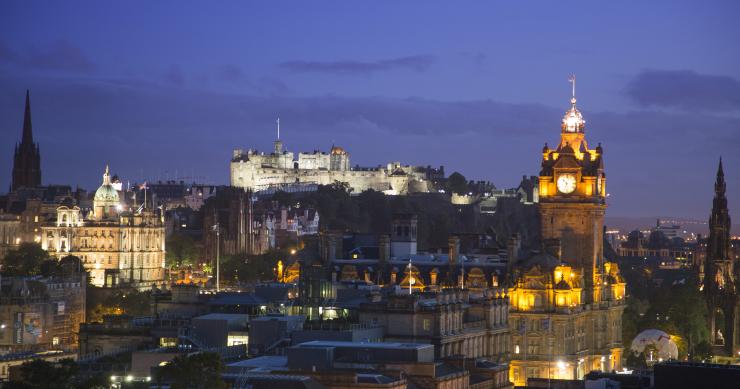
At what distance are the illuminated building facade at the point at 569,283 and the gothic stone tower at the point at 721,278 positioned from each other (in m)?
9.98

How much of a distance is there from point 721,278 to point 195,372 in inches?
3959

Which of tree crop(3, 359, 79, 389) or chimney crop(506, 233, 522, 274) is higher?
chimney crop(506, 233, 522, 274)

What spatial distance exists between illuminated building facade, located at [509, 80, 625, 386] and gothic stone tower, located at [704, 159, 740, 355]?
9.98m

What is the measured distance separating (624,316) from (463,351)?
56.9 meters

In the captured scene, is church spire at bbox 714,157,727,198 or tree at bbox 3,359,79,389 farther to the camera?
church spire at bbox 714,157,727,198

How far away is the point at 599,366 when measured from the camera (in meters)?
167

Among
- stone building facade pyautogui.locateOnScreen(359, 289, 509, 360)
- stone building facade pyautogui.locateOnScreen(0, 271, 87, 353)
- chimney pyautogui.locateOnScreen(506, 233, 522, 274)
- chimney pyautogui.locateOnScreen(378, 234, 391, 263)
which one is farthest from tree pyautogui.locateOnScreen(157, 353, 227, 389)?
chimney pyautogui.locateOnScreen(378, 234, 391, 263)

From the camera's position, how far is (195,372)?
96.6 m

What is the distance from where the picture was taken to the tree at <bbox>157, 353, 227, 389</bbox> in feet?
315

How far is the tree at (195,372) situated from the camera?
96.1m

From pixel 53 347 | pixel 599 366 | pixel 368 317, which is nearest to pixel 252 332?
pixel 368 317

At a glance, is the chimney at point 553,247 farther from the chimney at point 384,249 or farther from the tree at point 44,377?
the tree at point 44,377

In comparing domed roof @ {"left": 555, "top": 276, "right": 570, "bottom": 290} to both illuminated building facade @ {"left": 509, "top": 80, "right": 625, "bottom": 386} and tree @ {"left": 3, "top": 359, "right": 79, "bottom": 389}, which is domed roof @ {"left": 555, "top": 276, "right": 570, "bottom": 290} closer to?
illuminated building facade @ {"left": 509, "top": 80, "right": 625, "bottom": 386}

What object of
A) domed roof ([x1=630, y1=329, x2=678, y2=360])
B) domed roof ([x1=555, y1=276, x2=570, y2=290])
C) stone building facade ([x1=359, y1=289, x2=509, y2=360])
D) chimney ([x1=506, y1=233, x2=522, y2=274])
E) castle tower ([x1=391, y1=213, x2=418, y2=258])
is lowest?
domed roof ([x1=630, y1=329, x2=678, y2=360])
